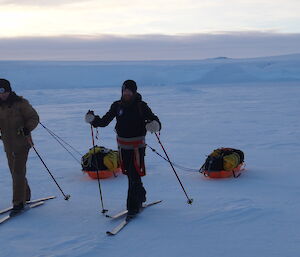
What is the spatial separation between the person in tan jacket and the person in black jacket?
2.23 ft

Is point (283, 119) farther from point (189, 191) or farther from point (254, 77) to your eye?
point (254, 77)

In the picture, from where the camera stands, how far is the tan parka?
4672 millimetres

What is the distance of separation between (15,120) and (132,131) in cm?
129

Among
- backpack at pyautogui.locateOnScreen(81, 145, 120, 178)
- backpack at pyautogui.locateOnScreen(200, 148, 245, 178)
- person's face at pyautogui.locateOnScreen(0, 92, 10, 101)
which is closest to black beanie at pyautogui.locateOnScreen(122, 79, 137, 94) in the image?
person's face at pyautogui.locateOnScreen(0, 92, 10, 101)

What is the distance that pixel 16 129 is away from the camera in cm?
471

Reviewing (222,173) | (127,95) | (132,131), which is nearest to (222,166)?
(222,173)

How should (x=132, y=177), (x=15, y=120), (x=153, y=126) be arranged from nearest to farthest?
(x=153, y=126)
(x=132, y=177)
(x=15, y=120)

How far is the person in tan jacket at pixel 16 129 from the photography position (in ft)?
15.3

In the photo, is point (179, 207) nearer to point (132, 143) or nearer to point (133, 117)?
point (132, 143)

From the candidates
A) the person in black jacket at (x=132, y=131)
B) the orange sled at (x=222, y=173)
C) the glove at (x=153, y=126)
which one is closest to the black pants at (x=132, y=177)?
the person in black jacket at (x=132, y=131)

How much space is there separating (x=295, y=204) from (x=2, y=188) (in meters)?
3.89

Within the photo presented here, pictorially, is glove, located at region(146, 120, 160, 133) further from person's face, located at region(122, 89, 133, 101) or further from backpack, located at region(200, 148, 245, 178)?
backpack, located at region(200, 148, 245, 178)

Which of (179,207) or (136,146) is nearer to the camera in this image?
(136,146)

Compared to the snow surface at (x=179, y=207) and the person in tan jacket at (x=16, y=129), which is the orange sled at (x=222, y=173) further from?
the person in tan jacket at (x=16, y=129)
